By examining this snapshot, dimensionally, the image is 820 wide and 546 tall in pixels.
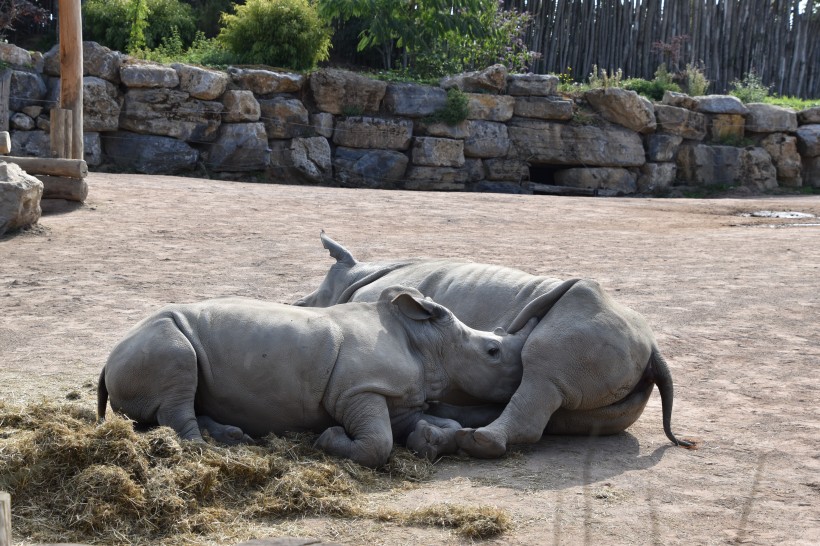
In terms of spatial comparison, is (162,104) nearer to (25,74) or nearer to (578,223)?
(25,74)

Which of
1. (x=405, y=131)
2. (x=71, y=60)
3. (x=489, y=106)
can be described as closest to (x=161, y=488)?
(x=71, y=60)

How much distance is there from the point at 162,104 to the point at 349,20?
7139mm

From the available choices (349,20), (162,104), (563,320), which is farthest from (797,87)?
(563,320)

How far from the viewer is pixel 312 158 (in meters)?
18.5

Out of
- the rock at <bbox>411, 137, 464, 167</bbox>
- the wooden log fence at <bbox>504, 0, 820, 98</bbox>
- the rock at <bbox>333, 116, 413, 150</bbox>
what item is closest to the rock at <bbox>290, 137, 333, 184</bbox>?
the rock at <bbox>333, 116, 413, 150</bbox>

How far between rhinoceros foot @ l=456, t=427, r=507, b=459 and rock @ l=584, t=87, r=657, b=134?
647 inches

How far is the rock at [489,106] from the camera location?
1962 cm

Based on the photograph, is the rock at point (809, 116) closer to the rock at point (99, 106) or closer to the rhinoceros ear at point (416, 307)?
the rock at point (99, 106)

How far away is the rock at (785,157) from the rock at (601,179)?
3212 mm

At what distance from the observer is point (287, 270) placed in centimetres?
1016

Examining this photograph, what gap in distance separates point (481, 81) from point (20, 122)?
830cm

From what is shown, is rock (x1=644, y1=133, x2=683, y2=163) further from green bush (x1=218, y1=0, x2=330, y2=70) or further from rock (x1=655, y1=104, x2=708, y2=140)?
green bush (x1=218, y1=0, x2=330, y2=70)

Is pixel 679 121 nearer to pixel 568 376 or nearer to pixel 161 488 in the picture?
pixel 568 376

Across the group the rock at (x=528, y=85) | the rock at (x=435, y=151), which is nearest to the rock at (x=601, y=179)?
the rock at (x=528, y=85)
